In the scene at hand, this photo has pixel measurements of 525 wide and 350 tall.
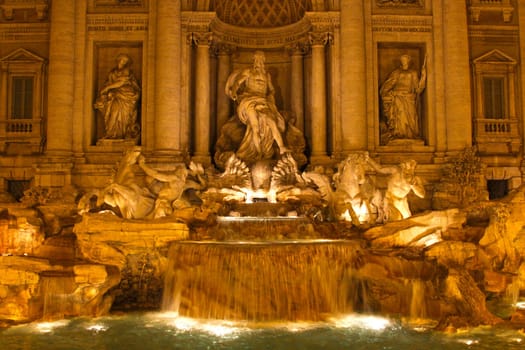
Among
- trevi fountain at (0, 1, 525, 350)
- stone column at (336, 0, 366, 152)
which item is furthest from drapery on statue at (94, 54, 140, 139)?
stone column at (336, 0, 366, 152)

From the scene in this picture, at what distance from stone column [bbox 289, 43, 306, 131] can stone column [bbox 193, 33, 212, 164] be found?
311 centimetres

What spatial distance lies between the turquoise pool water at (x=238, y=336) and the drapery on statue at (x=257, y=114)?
26.2 feet

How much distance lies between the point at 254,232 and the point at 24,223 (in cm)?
567

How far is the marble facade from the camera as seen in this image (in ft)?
59.2

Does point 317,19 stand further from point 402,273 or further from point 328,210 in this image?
point 402,273

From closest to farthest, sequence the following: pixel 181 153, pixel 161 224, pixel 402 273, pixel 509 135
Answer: pixel 402 273 < pixel 161 224 < pixel 181 153 < pixel 509 135

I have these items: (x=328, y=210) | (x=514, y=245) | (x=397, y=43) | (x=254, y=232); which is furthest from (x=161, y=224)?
(x=397, y=43)

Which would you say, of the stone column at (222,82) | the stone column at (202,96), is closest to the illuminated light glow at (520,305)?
the stone column at (202,96)

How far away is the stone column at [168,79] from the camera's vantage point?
17.7 metres

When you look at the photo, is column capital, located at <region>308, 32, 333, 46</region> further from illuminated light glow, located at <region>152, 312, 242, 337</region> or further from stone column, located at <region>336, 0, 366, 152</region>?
illuminated light glow, located at <region>152, 312, 242, 337</region>

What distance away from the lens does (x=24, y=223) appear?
45.1ft

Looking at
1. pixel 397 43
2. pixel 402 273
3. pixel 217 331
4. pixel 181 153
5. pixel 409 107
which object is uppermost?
pixel 397 43

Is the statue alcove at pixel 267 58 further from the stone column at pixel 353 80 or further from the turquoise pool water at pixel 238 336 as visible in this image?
the turquoise pool water at pixel 238 336

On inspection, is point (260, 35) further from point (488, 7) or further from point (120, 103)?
point (488, 7)
